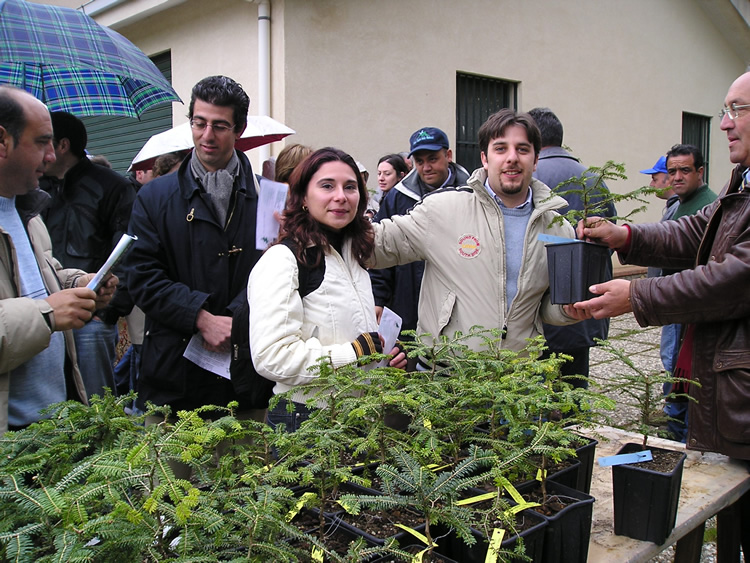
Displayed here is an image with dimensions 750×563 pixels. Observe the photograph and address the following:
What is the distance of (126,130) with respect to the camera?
9641 millimetres

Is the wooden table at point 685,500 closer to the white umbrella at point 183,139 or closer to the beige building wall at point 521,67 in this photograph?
the white umbrella at point 183,139

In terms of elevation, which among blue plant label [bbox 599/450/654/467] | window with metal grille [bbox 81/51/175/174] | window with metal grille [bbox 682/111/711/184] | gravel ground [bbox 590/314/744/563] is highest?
window with metal grille [bbox 682/111/711/184]

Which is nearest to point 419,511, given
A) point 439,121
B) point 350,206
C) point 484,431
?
point 484,431

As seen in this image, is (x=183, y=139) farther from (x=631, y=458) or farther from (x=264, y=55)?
(x=631, y=458)

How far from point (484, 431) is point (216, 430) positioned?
907mm

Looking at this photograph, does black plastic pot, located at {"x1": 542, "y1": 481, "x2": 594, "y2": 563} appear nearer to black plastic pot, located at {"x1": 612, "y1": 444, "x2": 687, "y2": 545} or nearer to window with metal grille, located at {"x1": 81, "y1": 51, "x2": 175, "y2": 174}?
black plastic pot, located at {"x1": 612, "y1": 444, "x2": 687, "y2": 545}

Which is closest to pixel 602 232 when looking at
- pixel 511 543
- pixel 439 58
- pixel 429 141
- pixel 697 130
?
pixel 511 543

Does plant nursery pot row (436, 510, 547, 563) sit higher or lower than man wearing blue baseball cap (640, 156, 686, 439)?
higher

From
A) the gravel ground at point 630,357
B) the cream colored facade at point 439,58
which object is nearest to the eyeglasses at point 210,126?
the gravel ground at point 630,357

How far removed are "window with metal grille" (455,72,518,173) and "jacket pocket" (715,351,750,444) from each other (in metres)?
6.73

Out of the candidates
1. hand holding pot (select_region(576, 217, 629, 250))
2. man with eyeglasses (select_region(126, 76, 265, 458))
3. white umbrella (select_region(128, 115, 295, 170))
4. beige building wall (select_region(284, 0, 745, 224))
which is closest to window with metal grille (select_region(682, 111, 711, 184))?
beige building wall (select_region(284, 0, 745, 224))

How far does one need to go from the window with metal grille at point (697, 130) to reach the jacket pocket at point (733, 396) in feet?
39.7

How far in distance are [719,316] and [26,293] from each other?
2.64 meters

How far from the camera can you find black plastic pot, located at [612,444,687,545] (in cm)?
180
